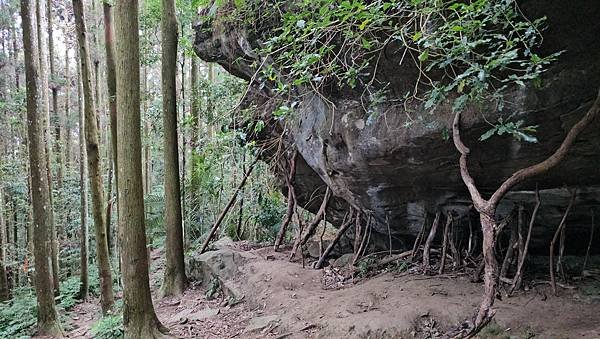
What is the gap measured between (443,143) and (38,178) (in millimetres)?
8425

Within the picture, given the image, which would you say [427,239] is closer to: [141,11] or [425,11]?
[425,11]

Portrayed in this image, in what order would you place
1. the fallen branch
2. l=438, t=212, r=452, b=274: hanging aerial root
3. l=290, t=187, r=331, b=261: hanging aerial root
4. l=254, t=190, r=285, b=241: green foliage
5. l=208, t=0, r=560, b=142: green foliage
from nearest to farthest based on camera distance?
l=208, t=0, r=560, b=142: green foliage < l=438, t=212, r=452, b=274: hanging aerial root < the fallen branch < l=290, t=187, r=331, b=261: hanging aerial root < l=254, t=190, r=285, b=241: green foliage

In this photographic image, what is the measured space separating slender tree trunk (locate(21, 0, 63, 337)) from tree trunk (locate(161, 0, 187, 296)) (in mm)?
2693

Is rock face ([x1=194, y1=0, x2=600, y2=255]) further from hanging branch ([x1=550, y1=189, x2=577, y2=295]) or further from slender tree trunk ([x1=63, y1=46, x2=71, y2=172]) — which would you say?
slender tree trunk ([x1=63, y1=46, x2=71, y2=172])

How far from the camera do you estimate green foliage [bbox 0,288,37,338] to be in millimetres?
9617

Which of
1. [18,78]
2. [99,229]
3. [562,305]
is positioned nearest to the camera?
[562,305]

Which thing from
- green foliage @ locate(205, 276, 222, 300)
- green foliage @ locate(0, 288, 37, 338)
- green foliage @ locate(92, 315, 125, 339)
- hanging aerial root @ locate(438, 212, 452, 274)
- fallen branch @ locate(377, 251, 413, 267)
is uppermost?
hanging aerial root @ locate(438, 212, 452, 274)

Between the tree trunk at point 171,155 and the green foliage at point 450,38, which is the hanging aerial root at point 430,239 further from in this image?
the tree trunk at point 171,155

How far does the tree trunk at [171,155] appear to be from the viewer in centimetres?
825

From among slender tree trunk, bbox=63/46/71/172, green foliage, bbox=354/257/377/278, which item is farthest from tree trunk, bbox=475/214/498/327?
slender tree trunk, bbox=63/46/71/172

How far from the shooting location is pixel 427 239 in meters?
6.42

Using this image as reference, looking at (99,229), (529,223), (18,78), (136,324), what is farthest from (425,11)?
(18,78)

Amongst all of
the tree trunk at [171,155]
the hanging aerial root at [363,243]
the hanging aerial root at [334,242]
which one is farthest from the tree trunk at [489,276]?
the tree trunk at [171,155]

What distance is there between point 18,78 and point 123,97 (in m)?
20.1
